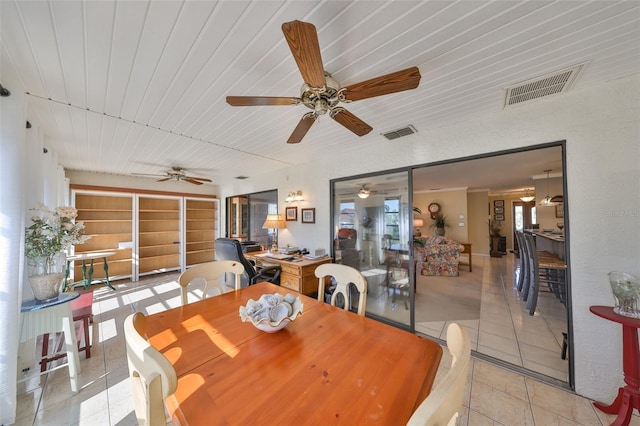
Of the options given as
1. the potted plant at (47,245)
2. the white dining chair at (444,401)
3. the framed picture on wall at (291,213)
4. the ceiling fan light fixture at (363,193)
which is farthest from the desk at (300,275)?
the white dining chair at (444,401)

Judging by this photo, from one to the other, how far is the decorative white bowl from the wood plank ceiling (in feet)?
5.16

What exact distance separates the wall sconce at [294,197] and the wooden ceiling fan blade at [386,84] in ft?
8.86

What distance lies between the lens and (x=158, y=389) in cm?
59

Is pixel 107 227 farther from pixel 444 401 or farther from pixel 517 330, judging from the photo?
pixel 517 330

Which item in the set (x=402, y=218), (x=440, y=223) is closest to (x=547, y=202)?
(x=440, y=223)

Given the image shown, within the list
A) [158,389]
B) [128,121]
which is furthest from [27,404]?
[128,121]

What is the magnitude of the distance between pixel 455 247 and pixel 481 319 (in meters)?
2.46

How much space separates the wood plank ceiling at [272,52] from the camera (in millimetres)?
1150

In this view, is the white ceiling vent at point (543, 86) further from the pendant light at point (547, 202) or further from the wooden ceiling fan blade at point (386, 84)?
the pendant light at point (547, 202)

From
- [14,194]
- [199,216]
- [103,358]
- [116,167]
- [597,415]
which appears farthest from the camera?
[199,216]

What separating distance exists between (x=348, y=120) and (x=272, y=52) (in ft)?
2.35

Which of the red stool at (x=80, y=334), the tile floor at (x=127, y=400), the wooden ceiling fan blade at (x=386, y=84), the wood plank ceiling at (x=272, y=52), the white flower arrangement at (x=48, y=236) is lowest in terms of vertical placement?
the tile floor at (x=127, y=400)

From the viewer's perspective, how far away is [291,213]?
14.1ft

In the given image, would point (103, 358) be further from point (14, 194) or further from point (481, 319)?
point (481, 319)
